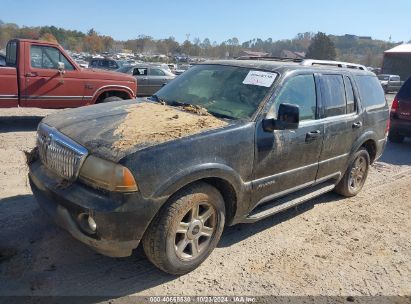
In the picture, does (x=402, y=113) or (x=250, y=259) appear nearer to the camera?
(x=250, y=259)

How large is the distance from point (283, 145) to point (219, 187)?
84cm

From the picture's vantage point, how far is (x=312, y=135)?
439cm

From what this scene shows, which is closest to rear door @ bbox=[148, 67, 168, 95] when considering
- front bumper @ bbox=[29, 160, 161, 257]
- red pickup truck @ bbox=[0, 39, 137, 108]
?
red pickup truck @ bbox=[0, 39, 137, 108]

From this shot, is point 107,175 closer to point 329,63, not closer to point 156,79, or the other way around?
point 329,63

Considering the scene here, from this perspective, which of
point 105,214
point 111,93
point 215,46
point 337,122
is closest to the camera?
point 105,214

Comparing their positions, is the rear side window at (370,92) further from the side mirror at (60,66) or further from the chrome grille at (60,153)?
the side mirror at (60,66)

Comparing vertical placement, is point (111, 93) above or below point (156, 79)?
below

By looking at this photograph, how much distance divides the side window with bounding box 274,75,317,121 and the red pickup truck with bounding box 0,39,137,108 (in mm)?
5732

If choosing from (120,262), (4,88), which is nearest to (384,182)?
(120,262)

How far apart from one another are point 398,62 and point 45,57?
158 ft

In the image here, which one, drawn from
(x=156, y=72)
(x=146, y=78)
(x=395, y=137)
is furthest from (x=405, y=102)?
(x=156, y=72)

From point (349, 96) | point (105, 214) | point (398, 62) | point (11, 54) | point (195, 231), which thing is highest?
point (398, 62)

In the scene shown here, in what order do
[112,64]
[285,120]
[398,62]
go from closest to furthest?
[285,120] < [112,64] < [398,62]

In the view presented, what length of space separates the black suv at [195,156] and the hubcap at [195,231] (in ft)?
0.04
